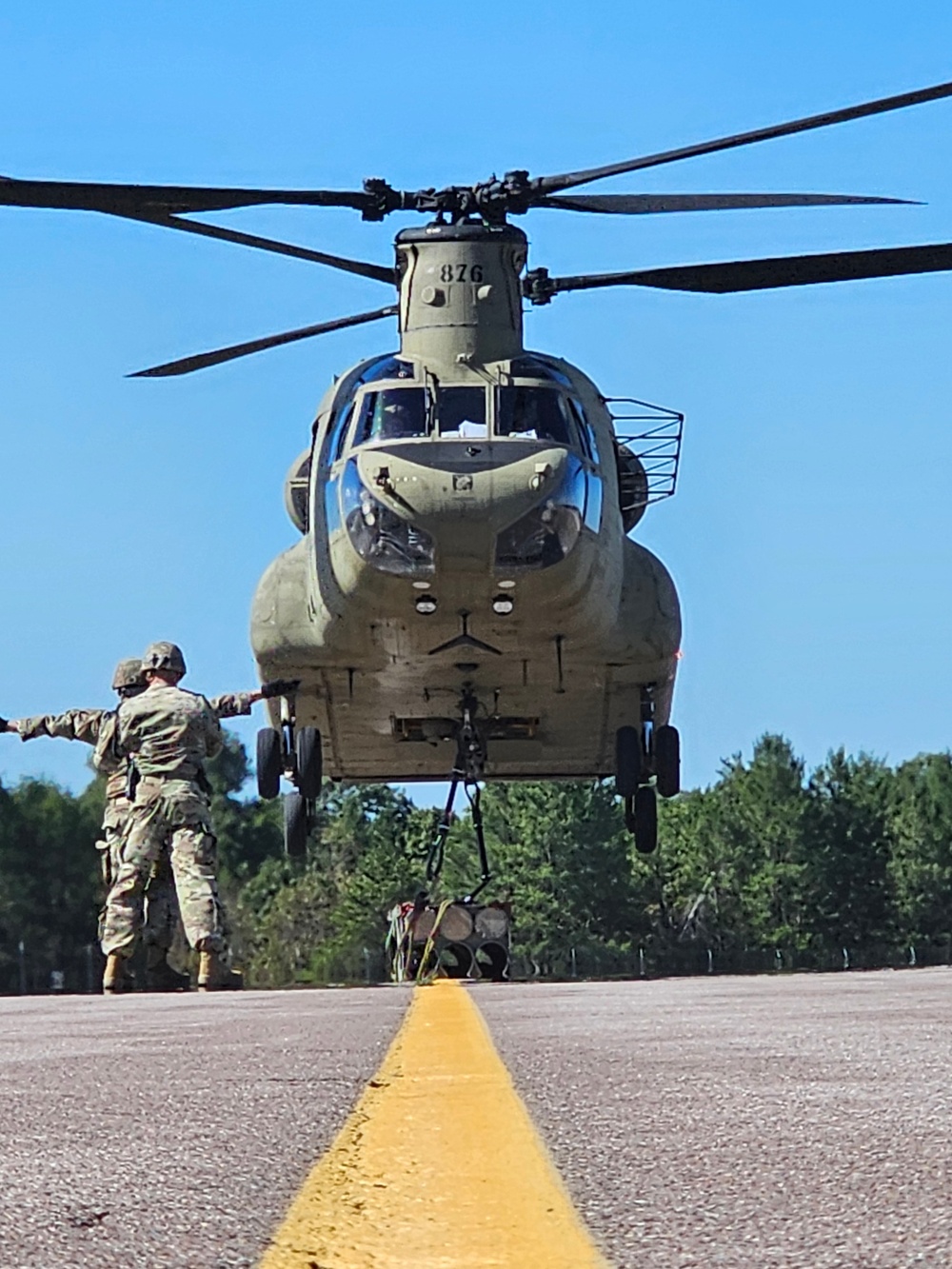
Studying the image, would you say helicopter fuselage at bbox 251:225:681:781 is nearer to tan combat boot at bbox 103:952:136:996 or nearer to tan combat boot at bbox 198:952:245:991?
tan combat boot at bbox 198:952:245:991

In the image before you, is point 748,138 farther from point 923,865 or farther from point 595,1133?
point 923,865

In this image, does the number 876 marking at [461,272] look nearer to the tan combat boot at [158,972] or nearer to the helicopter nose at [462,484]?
the helicopter nose at [462,484]

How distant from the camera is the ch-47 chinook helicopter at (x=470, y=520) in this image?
16.6m

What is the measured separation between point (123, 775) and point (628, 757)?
579 centimetres

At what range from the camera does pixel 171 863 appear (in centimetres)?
1459

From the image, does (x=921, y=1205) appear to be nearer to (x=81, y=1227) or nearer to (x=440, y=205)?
(x=81, y=1227)

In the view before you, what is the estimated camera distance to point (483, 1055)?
6035 mm

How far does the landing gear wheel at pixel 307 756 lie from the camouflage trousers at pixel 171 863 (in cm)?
491

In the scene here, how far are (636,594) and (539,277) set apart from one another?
3.16 metres

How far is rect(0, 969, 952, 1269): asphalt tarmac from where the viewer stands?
2625 millimetres

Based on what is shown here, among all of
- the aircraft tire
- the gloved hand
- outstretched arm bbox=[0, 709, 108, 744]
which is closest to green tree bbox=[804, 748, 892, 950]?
the aircraft tire

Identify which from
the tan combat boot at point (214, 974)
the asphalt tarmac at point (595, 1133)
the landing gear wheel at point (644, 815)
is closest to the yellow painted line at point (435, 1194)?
the asphalt tarmac at point (595, 1133)

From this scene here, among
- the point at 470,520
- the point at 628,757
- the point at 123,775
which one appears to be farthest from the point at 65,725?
the point at 628,757

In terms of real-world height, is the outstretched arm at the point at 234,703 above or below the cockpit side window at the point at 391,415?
below
